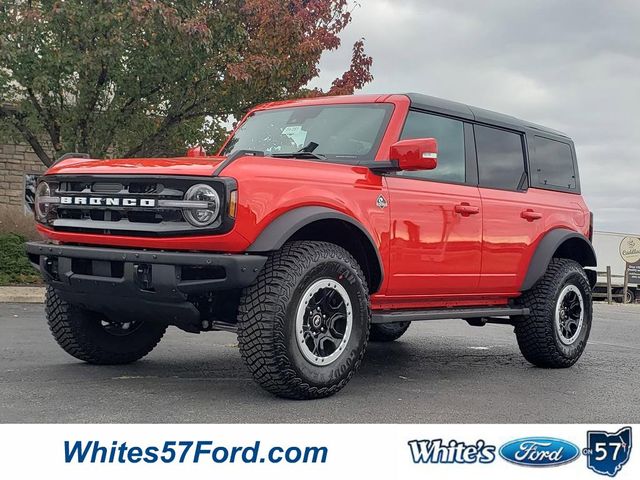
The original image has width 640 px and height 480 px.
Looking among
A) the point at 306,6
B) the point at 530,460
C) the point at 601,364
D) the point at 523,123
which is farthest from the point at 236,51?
the point at 530,460

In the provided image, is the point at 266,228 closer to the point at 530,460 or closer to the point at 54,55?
the point at 530,460

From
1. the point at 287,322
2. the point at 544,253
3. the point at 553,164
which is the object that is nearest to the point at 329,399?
the point at 287,322

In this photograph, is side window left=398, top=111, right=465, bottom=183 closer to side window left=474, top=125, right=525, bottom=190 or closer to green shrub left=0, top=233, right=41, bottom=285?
side window left=474, top=125, right=525, bottom=190

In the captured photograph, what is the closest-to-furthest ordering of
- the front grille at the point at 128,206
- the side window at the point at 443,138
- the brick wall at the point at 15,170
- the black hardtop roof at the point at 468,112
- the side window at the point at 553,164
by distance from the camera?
the front grille at the point at 128,206 < the side window at the point at 443,138 < the black hardtop roof at the point at 468,112 < the side window at the point at 553,164 < the brick wall at the point at 15,170

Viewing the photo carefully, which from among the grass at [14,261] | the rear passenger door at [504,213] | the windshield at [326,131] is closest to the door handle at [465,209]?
the rear passenger door at [504,213]

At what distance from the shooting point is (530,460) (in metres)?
3.75

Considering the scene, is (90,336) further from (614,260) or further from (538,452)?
(614,260)

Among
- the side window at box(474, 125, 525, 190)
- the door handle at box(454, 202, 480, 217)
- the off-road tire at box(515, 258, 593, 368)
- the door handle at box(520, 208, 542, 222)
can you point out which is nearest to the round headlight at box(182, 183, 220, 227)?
the door handle at box(454, 202, 480, 217)

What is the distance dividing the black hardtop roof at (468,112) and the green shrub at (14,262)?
10.1m

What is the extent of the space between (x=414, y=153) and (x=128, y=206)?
5.98 ft

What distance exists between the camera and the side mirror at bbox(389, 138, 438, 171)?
5.52m

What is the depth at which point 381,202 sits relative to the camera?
5684mm

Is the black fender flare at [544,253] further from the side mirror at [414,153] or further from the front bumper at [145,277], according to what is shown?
the front bumper at [145,277]

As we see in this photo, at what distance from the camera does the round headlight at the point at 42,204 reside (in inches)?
224
